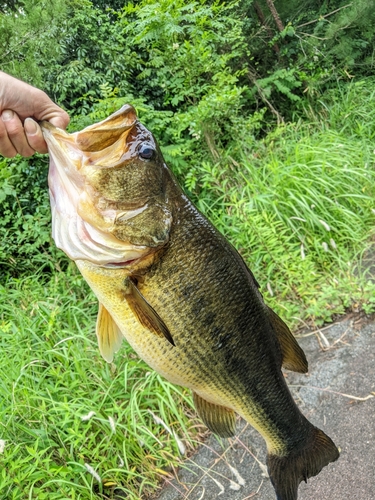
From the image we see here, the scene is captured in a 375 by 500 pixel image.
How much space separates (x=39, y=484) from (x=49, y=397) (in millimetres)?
508

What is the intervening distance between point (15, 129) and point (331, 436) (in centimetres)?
248

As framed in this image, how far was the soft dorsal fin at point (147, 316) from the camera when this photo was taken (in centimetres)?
138

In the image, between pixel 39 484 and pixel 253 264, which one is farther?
pixel 253 264

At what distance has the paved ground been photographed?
246 centimetres

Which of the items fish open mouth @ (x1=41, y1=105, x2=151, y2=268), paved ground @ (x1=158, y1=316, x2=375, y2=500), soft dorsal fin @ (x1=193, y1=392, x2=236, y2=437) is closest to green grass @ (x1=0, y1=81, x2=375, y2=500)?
paved ground @ (x1=158, y1=316, x2=375, y2=500)

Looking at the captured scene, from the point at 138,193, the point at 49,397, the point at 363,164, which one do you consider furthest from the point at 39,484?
the point at 363,164

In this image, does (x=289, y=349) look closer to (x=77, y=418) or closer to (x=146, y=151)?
(x=146, y=151)

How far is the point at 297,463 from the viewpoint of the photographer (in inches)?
69.5

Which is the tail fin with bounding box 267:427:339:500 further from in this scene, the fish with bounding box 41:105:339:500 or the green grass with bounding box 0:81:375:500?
the green grass with bounding box 0:81:375:500

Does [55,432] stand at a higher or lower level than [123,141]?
lower

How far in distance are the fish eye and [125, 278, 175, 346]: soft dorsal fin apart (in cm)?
45

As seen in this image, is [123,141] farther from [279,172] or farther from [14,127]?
[279,172]

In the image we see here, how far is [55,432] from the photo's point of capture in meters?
2.59

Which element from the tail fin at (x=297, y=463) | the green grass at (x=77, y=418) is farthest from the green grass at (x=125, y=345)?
the tail fin at (x=297, y=463)
